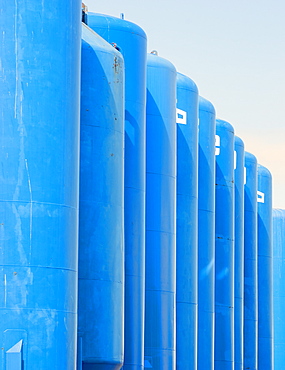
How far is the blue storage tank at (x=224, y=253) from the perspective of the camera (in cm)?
4334

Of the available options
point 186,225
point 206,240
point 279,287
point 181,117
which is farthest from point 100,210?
point 279,287

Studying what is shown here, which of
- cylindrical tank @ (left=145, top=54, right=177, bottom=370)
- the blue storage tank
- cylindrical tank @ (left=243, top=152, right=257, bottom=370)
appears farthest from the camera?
cylindrical tank @ (left=243, top=152, right=257, bottom=370)

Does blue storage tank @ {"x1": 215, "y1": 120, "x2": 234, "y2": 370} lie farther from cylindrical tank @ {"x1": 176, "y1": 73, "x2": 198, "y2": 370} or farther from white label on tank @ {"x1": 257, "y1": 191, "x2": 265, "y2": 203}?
white label on tank @ {"x1": 257, "y1": 191, "x2": 265, "y2": 203}

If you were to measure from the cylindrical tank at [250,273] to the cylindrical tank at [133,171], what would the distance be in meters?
17.8

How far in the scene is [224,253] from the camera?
43625 millimetres

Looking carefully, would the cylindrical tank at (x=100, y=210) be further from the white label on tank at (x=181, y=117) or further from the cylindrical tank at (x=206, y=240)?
the cylindrical tank at (x=206, y=240)

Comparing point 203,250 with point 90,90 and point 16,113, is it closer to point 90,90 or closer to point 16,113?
point 90,90

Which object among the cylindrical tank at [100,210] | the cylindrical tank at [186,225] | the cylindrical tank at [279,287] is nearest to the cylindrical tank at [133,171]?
the cylindrical tank at [100,210]

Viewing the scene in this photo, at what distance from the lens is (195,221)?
3838cm

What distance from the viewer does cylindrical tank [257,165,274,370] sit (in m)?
51.1

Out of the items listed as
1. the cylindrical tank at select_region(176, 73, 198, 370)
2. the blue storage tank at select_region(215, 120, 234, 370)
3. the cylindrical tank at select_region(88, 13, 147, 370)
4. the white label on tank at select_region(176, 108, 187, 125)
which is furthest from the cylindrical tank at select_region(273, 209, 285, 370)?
the cylindrical tank at select_region(88, 13, 147, 370)

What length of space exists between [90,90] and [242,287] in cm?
2143

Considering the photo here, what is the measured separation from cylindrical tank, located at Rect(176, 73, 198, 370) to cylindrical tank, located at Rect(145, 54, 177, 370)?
2411mm

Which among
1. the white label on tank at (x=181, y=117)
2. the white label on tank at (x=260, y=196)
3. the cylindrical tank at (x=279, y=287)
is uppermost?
the white label on tank at (x=181, y=117)
